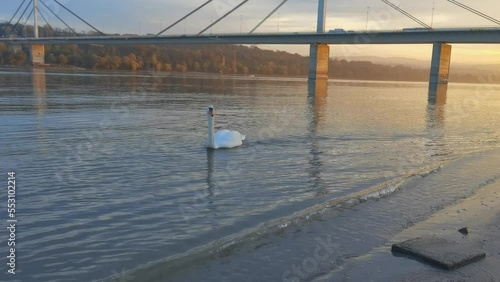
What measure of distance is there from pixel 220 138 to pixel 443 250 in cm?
799

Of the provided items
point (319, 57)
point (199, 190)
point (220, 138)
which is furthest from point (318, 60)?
point (199, 190)

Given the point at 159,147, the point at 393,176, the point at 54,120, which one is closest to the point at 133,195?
the point at 159,147

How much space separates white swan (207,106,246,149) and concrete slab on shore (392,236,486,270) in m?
7.36

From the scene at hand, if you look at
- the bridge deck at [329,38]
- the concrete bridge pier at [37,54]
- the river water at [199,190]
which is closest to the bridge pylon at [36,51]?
the concrete bridge pier at [37,54]

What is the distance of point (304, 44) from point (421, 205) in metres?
86.0

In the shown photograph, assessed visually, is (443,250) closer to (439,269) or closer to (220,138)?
(439,269)

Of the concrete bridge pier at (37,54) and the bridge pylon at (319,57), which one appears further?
the concrete bridge pier at (37,54)

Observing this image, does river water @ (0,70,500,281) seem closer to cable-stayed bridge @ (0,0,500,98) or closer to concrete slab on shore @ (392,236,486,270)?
concrete slab on shore @ (392,236,486,270)

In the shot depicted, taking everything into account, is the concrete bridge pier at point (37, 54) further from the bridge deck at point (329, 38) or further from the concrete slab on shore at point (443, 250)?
the concrete slab on shore at point (443, 250)

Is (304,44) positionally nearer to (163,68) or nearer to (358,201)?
(163,68)

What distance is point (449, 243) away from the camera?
229 inches

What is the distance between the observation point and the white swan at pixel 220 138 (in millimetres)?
12328

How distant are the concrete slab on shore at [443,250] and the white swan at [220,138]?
7360 mm

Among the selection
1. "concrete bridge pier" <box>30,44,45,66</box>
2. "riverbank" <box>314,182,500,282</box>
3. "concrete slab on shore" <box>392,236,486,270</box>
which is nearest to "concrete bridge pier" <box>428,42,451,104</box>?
"riverbank" <box>314,182,500,282</box>
